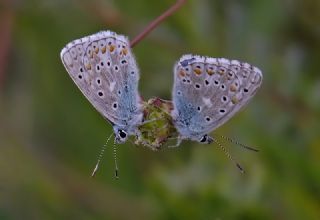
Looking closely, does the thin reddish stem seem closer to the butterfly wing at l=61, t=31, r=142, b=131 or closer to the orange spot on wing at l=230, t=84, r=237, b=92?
the butterfly wing at l=61, t=31, r=142, b=131

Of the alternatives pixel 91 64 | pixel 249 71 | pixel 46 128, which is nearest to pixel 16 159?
pixel 46 128

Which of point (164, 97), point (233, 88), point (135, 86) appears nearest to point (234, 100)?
point (233, 88)

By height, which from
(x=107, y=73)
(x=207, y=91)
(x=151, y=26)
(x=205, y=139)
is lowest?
(x=205, y=139)

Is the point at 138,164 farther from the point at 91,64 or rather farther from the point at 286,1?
the point at 91,64

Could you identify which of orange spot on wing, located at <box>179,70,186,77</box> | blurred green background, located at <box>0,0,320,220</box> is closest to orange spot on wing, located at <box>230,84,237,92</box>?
orange spot on wing, located at <box>179,70,186,77</box>

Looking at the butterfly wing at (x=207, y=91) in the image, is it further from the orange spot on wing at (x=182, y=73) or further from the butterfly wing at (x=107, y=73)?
the butterfly wing at (x=107, y=73)

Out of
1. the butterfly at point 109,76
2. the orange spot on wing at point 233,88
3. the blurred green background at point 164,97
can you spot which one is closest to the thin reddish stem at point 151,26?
the butterfly at point 109,76

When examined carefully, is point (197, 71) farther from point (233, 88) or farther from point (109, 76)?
point (109, 76)

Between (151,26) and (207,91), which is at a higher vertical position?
(151,26)
